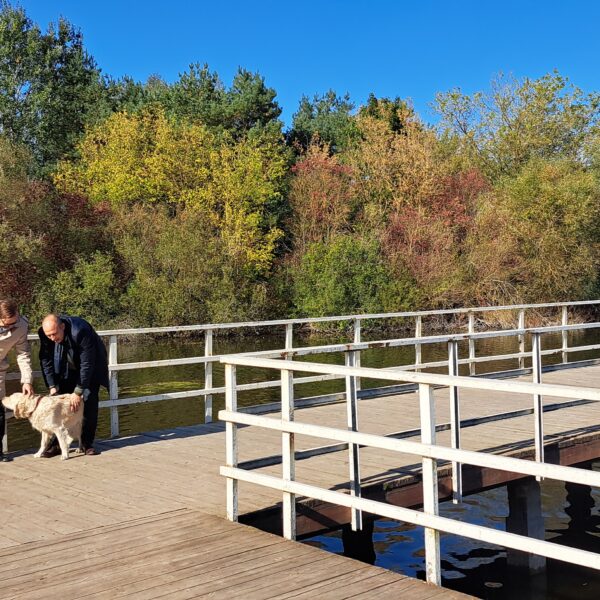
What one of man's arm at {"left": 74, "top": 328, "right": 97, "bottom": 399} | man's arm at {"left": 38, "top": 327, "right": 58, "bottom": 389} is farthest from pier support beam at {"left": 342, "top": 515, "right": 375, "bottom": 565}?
man's arm at {"left": 38, "top": 327, "right": 58, "bottom": 389}

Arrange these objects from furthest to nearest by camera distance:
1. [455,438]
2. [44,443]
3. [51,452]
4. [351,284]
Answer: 1. [351,284]
2. [51,452]
3. [44,443]
4. [455,438]

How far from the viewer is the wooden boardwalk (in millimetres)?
5605

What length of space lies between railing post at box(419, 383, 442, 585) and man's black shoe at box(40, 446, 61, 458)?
4919 millimetres

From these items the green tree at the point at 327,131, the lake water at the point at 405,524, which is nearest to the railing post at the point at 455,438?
the lake water at the point at 405,524

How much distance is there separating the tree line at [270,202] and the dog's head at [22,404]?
29161mm

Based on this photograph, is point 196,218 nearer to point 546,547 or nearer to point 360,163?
point 360,163

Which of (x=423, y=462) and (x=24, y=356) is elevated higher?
(x=24, y=356)

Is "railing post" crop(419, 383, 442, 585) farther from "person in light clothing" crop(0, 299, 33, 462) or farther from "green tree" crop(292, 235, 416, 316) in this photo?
"green tree" crop(292, 235, 416, 316)

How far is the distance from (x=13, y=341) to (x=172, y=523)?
3203mm

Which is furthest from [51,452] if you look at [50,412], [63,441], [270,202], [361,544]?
[270,202]

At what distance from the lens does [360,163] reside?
48094mm

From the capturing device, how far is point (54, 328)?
888cm

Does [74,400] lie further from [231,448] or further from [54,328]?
[231,448]

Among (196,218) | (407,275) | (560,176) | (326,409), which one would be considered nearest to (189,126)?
(196,218)
